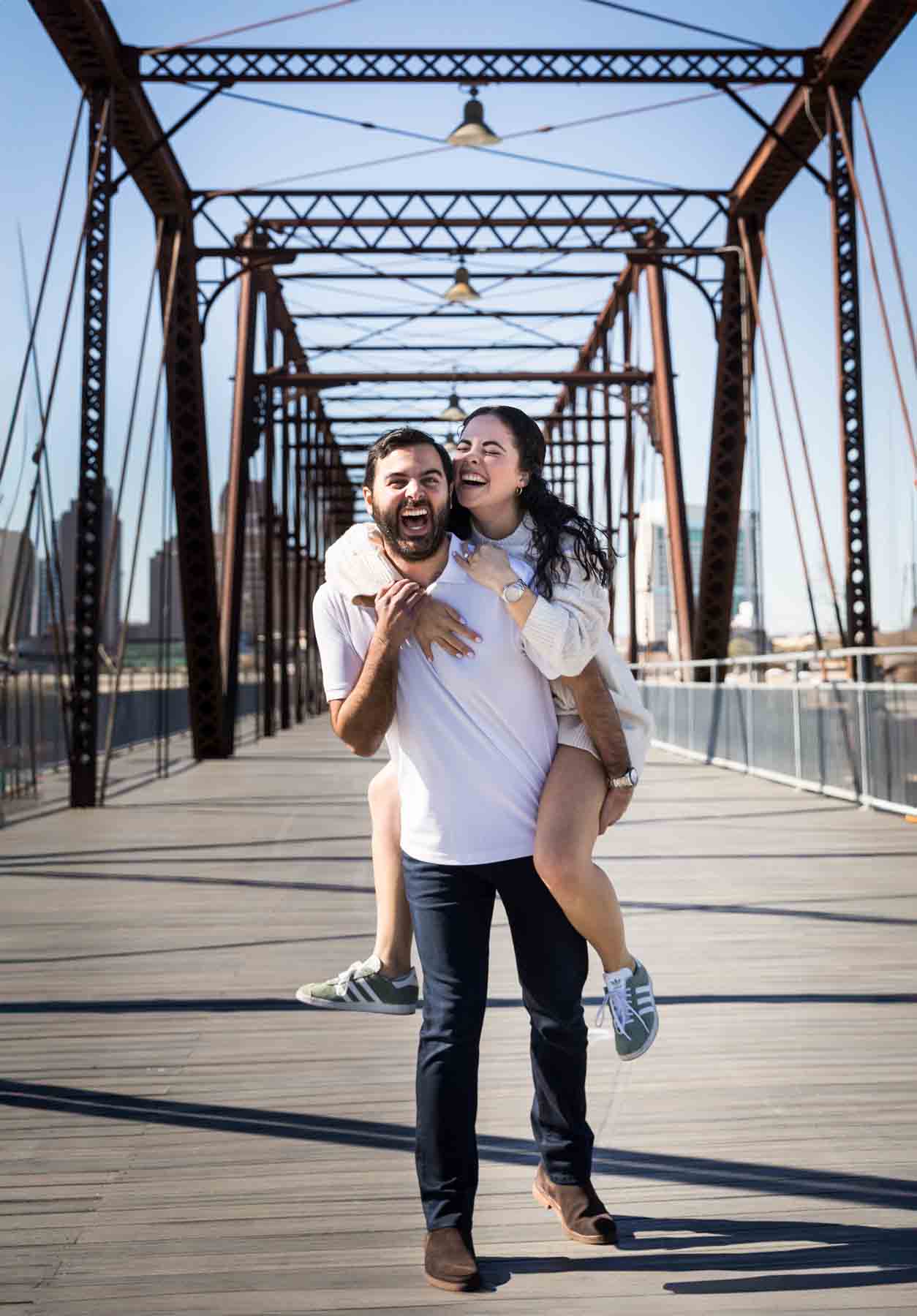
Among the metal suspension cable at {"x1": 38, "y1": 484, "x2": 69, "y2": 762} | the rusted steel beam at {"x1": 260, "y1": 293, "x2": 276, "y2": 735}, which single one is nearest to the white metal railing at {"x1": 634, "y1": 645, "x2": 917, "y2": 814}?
the metal suspension cable at {"x1": 38, "y1": 484, "x2": 69, "y2": 762}

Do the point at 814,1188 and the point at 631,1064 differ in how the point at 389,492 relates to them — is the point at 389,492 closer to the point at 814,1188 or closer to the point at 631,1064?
the point at 814,1188

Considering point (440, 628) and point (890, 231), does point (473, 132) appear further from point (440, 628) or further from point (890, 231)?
point (440, 628)

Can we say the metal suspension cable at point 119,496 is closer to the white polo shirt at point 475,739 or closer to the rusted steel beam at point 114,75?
the rusted steel beam at point 114,75

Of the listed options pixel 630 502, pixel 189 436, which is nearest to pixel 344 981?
pixel 189 436

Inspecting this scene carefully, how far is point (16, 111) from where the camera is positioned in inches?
475

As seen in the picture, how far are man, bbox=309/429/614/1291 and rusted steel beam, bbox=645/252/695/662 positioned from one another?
61.5 ft

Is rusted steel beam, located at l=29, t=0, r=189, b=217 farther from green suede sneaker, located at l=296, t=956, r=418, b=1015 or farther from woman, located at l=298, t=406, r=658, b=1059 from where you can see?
woman, located at l=298, t=406, r=658, b=1059

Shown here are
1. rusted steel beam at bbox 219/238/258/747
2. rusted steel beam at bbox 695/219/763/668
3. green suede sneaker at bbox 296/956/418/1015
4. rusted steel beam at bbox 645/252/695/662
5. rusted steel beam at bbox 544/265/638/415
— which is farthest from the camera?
rusted steel beam at bbox 544/265/638/415

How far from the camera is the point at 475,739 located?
2.94 meters

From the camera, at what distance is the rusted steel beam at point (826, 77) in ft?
48.4

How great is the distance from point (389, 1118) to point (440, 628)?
1.62m

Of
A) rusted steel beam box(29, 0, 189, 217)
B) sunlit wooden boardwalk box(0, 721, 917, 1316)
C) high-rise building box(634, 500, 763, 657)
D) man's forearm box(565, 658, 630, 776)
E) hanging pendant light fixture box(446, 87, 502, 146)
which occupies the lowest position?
sunlit wooden boardwalk box(0, 721, 917, 1316)

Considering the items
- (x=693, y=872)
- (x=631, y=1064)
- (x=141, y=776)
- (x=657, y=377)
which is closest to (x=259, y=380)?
(x=657, y=377)

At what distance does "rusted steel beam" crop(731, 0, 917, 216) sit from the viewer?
48.4ft
